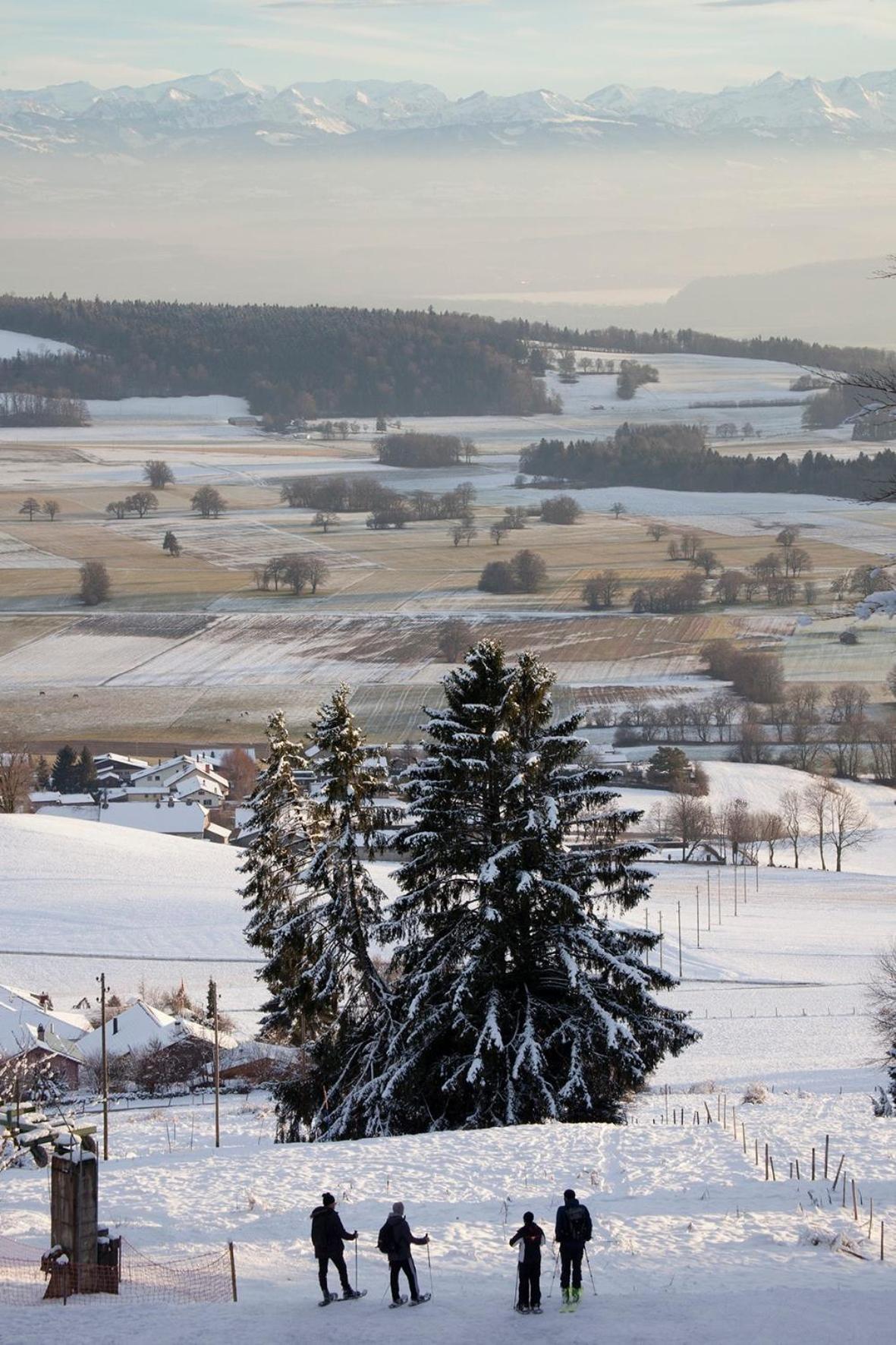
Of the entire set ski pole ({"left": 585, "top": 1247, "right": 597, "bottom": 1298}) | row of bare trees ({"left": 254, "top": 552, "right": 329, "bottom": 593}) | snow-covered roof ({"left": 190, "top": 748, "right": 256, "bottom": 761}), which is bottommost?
snow-covered roof ({"left": 190, "top": 748, "right": 256, "bottom": 761})

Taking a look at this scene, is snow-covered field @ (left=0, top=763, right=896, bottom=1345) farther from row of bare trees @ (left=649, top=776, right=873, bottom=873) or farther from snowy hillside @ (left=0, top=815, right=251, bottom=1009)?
row of bare trees @ (left=649, top=776, right=873, bottom=873)

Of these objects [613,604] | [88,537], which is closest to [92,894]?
[613,604]

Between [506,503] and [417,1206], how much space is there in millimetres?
143624

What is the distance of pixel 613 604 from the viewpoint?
106 m

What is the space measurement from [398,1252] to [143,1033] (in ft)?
67.1

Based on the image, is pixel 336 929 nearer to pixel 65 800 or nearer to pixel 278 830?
pixel 278 830

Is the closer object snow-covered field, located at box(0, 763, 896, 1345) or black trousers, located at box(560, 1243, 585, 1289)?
snow-covered field, located at box(0, 763, 896, 1345)

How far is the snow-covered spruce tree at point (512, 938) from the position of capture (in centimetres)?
1733

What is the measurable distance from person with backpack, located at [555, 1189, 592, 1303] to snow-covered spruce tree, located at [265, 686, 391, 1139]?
8.20 m

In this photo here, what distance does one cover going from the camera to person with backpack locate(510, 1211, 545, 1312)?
1065 cm

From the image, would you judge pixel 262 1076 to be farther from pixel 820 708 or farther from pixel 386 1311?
pixel 820 708

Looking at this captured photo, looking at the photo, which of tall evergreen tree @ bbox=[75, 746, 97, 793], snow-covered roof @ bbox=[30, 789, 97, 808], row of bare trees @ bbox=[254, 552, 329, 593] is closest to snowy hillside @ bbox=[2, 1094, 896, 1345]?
snow-covered roof @ bbox=[30, 789, 97, 808]

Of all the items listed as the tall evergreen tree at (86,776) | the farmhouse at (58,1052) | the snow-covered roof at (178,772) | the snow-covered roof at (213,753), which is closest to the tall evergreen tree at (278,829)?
the farmhouse at (58,1052)

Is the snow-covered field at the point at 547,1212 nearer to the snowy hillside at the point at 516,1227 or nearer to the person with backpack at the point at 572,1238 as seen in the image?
the snowy hillside at the point at 516,1227
